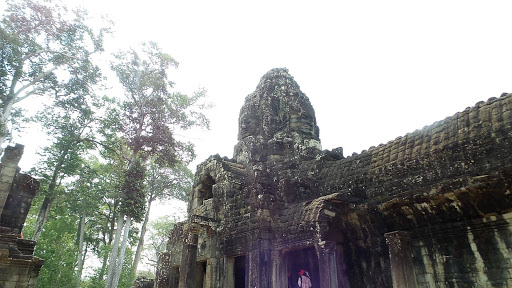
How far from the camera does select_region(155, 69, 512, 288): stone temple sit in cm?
630

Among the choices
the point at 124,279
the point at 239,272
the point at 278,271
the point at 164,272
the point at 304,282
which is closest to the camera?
the point at 304,282

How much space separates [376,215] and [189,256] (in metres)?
6.39

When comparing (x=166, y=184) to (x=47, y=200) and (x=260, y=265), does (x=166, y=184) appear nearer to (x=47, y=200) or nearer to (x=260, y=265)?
(x=47, y=200)

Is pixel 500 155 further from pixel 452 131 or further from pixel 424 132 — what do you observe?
pixel 424 132

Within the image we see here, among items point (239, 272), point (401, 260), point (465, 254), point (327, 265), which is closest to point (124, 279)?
point (239, 272)

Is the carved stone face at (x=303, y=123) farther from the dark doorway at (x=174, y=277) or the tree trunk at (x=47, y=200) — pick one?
the tree trunk at (x=47, y=200)

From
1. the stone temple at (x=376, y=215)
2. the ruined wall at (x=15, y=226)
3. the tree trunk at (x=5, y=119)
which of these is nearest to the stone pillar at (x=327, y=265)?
the stone temple at (x=376, y=215)

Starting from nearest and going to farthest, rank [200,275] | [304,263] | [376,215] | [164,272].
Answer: [376,215] < [304,263] < [200,275] < [164,272]

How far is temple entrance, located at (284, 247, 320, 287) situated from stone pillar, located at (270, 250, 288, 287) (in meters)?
0.63

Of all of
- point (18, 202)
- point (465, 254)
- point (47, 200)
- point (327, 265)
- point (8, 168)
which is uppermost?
point (47, 200)

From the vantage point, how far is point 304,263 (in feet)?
32.8

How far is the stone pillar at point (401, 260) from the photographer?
6.96 m

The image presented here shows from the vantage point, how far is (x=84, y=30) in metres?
18.9

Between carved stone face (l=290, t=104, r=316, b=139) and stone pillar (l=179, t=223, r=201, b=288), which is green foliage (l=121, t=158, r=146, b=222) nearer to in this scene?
stone pillar (l=179, t=223, r=201, b=288)
